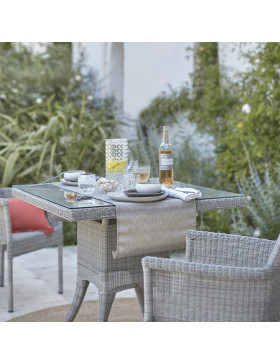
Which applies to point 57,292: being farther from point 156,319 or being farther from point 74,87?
point 74,87

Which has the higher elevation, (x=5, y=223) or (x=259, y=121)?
(x=259, y=121)

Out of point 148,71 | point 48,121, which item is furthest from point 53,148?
point 148,71

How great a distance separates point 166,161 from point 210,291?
96 centimetres

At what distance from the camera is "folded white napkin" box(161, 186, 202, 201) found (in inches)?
107

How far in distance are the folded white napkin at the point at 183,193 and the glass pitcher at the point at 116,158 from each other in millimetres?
296

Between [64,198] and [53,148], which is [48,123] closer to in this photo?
[53,148]

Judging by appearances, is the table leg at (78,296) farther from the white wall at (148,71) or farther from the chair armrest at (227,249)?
the white wall at (148,71)

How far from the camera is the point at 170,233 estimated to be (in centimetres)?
272

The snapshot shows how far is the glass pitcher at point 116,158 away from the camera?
119 inches

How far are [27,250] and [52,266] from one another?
1024 millimetres

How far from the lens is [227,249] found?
2518mm

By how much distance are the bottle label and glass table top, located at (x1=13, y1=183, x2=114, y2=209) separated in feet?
1.45

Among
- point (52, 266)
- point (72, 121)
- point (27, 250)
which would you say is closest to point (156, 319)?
point (27, 250)

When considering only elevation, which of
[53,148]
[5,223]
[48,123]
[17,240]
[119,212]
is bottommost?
[17,240]
